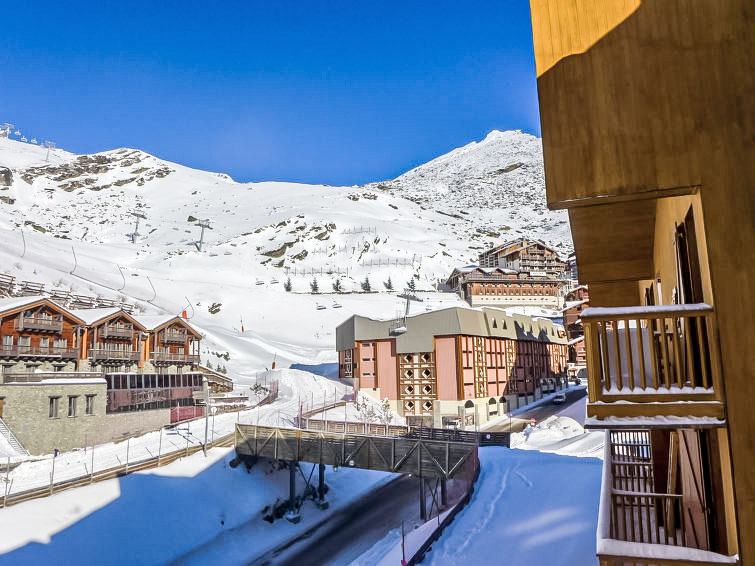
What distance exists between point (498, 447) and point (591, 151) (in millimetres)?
28083

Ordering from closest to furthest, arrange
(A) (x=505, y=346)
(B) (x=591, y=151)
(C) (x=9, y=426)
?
1. (B) (x=591, y=151)
2. (C) (x=9, y=426)
3. (A) (x=505, y=346)

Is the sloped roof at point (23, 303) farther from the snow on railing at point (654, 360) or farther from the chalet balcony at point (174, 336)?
the snow on railing at point (654, 360)

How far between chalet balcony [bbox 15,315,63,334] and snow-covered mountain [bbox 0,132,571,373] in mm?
24034

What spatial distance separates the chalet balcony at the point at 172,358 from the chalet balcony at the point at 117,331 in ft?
10.1

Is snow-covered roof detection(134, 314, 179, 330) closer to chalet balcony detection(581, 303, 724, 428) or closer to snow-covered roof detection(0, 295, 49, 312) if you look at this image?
snow-covered roof detection(0, 295, 49, 312)

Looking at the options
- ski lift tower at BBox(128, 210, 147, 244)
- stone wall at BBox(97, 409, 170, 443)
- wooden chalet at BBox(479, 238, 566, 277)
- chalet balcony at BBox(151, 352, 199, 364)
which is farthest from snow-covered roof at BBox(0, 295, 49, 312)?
ski lift tower at BBox(128, 210, 147, 244)

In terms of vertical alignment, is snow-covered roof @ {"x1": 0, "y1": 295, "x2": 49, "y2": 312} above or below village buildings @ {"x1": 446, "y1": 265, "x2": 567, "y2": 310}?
below

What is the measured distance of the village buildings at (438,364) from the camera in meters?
47.1

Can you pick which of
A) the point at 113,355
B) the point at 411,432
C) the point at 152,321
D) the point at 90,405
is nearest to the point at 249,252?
the point at 152,321

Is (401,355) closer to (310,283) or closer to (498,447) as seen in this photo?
(498,447)

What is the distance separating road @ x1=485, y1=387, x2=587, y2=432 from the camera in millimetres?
43094

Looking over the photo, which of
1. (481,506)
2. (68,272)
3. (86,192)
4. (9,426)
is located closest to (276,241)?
(68,272)

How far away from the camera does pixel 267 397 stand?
48.7 meters

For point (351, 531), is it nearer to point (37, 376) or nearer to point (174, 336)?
point (37, 376)
